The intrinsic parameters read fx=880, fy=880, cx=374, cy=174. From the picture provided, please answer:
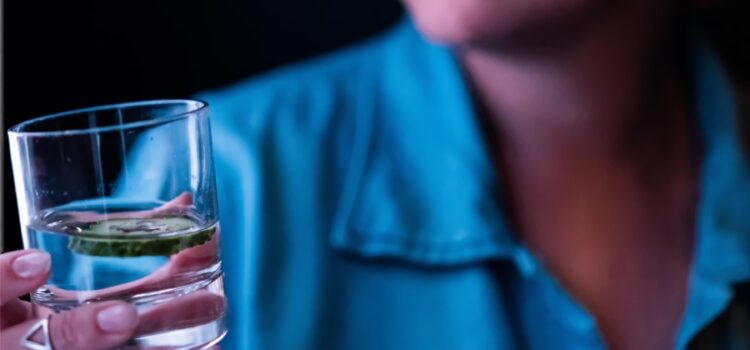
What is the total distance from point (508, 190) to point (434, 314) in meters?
0.19

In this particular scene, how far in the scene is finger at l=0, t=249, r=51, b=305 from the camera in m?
0.45

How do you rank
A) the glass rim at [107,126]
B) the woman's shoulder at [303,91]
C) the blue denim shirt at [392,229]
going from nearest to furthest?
the glass rim at [107,126], the blue denim shirt at [392,229], the woman's shoulder at [303,91]

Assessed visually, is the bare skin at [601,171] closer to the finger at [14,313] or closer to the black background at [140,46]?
the black background at [140,46]

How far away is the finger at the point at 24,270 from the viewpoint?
45cm

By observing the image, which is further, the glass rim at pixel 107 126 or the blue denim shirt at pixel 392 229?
the blue denim shirt at pixel 392 229

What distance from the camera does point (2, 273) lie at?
1.52 feet

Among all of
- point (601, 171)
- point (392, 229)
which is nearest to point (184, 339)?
point (392, 229)

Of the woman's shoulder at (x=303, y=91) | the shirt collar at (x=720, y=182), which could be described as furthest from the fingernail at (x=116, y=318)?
the shirt collar at (x=720, y=182)

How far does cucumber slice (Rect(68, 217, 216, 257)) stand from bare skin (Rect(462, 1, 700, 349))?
1.56 feet

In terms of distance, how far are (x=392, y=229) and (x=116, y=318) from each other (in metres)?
0.42

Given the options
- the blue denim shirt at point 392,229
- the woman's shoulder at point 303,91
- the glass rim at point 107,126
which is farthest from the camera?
the woman's shoulder at point 303,91

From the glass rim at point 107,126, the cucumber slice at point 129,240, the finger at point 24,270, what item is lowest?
the finger at point 24,270

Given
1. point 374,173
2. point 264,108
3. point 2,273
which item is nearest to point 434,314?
point 374,173

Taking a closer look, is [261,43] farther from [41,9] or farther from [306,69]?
[41,9]
